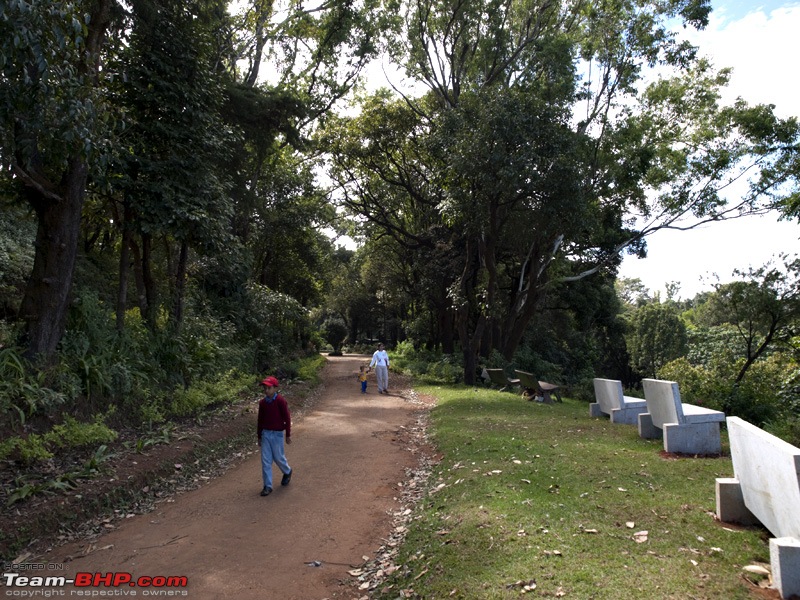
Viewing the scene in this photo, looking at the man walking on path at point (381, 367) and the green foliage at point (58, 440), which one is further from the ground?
the man walking on path at point (381, 367)

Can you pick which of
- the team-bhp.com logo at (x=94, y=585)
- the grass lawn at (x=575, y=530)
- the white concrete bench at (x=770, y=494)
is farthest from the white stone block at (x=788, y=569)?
the team-bhp.com logo at (x=94, y=585)

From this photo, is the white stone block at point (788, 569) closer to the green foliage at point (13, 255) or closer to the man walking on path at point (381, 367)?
the green foliage at point (13, 255)

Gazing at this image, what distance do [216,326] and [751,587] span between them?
46.4 feet

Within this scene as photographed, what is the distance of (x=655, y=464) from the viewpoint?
704cm

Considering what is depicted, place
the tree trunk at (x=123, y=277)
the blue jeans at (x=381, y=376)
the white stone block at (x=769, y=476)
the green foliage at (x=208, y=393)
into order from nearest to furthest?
the white stone block at (x=769, y=476)
the green foliage at (x=208, y=393)
the tree trunk at (x=123, y=277)
the blue jeans at (x=381, y=376)

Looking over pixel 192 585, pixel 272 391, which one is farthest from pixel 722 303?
pixel 192 585

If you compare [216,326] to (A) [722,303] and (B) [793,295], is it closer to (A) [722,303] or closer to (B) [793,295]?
(A) [722,303]

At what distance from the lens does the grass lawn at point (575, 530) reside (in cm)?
392

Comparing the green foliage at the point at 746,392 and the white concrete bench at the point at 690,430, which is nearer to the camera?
the white concrete bench at the point at 690,430

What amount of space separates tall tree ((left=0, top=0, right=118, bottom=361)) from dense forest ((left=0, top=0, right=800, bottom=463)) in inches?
1.4

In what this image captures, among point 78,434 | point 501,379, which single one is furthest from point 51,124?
point 501,379

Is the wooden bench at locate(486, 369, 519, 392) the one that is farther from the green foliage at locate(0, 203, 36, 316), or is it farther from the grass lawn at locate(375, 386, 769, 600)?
the green foliage at locate(0, 203, 36, 316)

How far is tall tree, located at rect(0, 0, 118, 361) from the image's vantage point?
217 inches

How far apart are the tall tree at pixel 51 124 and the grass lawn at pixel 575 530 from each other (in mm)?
5924
